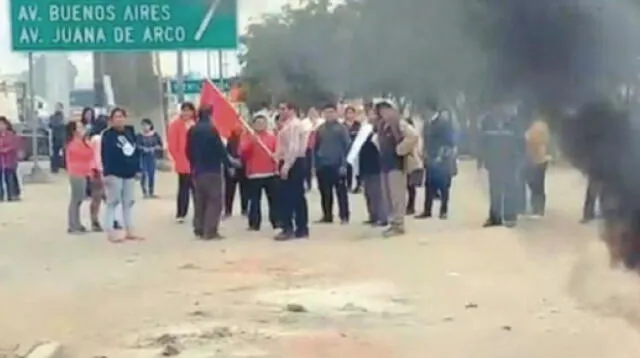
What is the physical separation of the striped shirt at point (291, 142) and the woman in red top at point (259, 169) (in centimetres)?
56

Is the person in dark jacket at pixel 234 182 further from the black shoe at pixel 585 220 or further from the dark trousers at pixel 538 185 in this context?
the black shoe at pixel 585 220

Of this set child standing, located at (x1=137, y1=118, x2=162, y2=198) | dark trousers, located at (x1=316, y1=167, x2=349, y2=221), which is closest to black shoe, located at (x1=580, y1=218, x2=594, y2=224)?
dark trousers, located at (x1=316, y1=167, x2=349, y2=221)

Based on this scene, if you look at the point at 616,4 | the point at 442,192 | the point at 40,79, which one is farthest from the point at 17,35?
the point at 40,79

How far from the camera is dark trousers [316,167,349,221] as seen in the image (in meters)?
19.4

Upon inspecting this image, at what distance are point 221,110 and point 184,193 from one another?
1.25 meters

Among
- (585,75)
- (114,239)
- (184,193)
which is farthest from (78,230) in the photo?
(585,75)

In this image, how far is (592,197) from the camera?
674cm

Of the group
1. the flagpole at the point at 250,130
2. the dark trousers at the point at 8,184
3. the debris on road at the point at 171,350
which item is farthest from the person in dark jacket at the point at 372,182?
the dark trousers at the point at 8,184

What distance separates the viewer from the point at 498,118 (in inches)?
259

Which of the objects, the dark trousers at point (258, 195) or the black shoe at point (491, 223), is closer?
the black shoe at point (491, 223)

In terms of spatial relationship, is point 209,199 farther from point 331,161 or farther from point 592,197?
point 592,197

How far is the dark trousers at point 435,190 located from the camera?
17.8m

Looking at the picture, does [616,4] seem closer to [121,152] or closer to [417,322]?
[417,322]

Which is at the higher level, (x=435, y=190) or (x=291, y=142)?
(x=291, y=142)
